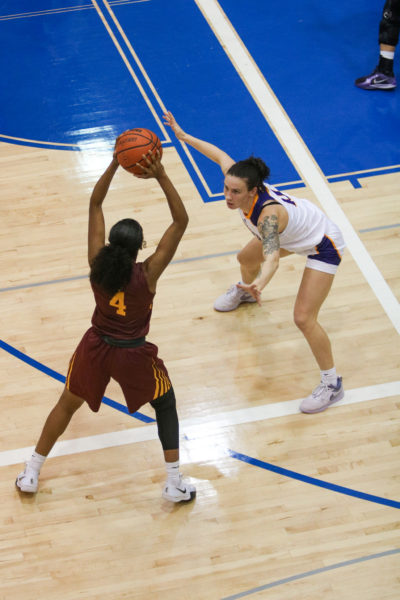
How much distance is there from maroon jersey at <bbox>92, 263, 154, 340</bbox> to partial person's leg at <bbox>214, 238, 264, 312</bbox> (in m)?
1.57

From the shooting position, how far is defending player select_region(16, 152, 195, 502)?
392 centimetres

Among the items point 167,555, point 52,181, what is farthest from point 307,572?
point 52,181

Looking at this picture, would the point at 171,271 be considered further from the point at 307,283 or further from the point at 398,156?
the point at 398,156

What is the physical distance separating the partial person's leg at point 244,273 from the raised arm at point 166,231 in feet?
5.18

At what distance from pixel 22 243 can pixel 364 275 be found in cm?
284

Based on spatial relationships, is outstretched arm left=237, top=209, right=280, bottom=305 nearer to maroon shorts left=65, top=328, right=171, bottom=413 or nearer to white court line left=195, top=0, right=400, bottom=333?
maroon shorts left=65, top=328, right=171, bottom=413

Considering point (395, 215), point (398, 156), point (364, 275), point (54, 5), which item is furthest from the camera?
point (54, 5)

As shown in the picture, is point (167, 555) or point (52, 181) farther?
point (52, 181)

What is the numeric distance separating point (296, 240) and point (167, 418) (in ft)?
4.60

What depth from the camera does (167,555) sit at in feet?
14.7

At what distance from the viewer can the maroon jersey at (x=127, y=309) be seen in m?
3.96

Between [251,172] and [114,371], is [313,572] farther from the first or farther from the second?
[251,172]

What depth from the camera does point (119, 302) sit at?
400cm

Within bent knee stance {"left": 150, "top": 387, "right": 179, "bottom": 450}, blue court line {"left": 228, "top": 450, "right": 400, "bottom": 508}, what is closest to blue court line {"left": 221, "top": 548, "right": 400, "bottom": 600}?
blue court line {"left": 228, "top": 450, "right": 400, "bottom": 508}
